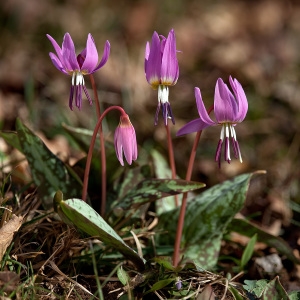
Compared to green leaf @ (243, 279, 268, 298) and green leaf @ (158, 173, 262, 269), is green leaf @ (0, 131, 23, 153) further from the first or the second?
green leaf @ (243, 279, 268, 298)

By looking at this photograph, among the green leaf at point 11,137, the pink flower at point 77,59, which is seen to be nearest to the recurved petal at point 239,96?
the pink flower at point 77,59

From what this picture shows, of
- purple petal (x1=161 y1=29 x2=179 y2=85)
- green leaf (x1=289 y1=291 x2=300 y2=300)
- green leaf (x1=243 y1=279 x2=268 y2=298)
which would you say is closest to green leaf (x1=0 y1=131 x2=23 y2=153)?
purple petal (x1=161 y1=29 x2=179 y2=85)

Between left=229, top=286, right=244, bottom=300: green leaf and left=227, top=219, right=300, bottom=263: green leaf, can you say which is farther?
left=227, top=219, right=300, bottom=263: green leaf

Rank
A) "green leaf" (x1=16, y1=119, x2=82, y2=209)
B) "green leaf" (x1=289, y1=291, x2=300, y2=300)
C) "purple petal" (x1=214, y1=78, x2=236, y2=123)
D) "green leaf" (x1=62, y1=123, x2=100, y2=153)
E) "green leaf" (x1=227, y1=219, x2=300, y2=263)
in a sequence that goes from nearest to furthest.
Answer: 1. "purple petal" (x1=214, y1=78, x2=236, y2=123)
2. "green leaf" (x1=289, y1=291, x2=300, y2=300)
3. "green leaf" (x1=16, y1=119, x2=82, y2=209)
4. "green leaf" (x1=227, y1=219, x2=300, y2=263)
5. "green leaf" (x1=62, y1=123, x2=100, y2=153)

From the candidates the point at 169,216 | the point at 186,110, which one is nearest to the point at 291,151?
the point at 186,110

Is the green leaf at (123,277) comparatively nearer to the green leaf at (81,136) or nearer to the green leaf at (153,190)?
the green leaf at (153,190)

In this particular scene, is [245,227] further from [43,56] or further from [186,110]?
[43,56]
